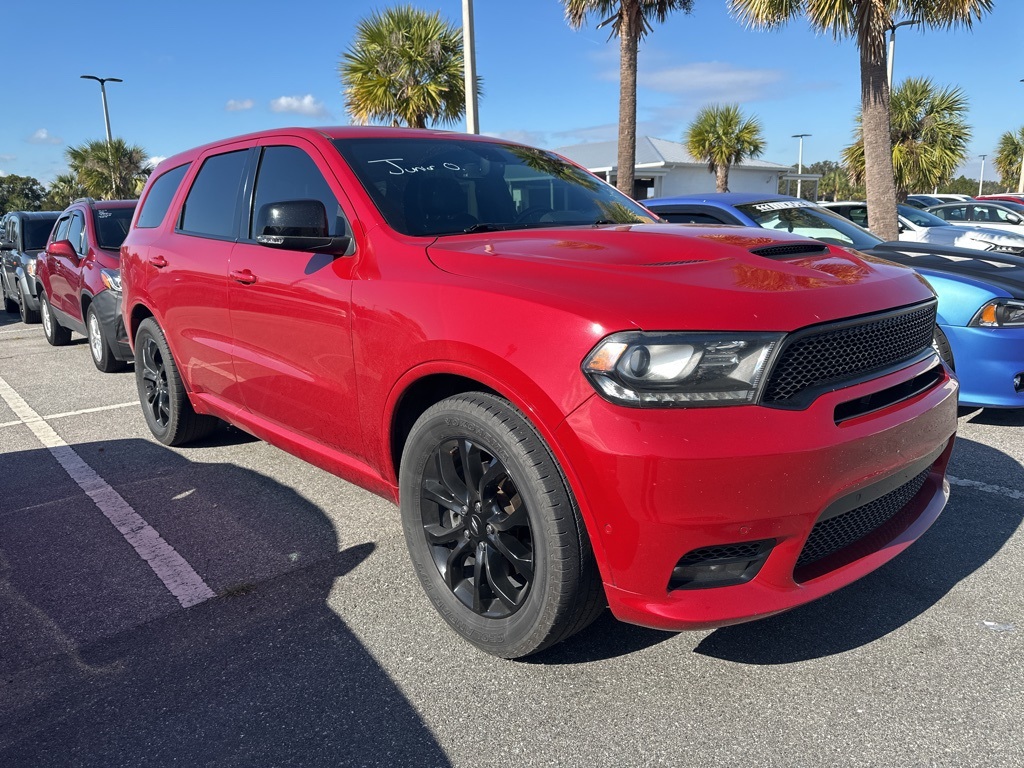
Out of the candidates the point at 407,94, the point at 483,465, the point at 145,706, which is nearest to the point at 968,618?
the point at 483,465

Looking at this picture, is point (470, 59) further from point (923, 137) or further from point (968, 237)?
point (923, 137)

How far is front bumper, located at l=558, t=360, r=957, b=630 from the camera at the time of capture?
205cm

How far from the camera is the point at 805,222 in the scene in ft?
22.7

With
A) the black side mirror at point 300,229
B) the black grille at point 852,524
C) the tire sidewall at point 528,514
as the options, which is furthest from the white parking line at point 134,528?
the black grille at point 852,524

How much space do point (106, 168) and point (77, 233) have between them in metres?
33.5

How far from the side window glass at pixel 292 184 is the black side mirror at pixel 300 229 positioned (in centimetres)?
8

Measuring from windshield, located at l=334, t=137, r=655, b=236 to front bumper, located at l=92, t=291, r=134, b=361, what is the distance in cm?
488

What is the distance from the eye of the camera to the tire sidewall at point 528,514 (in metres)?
2.27

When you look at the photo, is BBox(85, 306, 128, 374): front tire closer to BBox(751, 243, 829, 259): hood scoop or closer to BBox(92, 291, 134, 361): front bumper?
BBox(92, 291, 134, 361): front bumper

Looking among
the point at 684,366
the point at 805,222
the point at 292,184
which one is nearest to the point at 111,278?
the point at 292,184

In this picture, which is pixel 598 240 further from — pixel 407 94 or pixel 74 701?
pixel 407 94

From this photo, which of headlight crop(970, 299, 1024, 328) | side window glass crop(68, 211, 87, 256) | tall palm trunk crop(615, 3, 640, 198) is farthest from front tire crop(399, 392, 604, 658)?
tall palm trunk crop(615, 3, 640, 198)

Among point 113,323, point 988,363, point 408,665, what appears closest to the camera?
point 408,665

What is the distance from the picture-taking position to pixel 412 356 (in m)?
2.64
